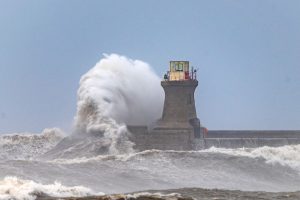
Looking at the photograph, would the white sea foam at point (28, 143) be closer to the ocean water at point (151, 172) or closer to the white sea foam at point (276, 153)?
the ocean water at point (151, 172)

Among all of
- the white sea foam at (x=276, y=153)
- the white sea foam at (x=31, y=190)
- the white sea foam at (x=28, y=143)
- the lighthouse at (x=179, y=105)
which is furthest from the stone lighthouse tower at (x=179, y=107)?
the white sea foam at (x=31, y=190)

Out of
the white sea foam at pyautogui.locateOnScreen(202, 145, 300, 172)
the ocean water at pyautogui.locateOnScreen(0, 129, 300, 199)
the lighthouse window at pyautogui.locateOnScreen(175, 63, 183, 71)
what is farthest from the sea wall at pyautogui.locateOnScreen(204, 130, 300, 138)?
the lighthouse window at pyautogui.locateOnScreen(175, 63, 183, 71)

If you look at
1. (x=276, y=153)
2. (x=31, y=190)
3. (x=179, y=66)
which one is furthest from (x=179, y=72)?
(x=31, y=190)

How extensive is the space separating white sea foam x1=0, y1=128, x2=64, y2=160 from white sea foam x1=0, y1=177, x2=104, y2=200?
12.7 m

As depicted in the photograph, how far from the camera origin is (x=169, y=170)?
2061 cm

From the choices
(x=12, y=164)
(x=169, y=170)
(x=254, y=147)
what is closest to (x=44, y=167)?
(x=12, y=164)

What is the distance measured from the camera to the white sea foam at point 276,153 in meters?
24.3

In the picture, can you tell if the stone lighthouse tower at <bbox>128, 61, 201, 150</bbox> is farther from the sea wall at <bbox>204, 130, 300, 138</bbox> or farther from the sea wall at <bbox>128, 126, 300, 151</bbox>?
the sea wall at <bbox>204, 130, 300, 138</bbox>

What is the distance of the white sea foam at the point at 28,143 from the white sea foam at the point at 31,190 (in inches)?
499

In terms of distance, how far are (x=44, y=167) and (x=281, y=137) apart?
44.5 feet

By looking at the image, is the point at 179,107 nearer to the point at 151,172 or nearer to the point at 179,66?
the point at 179,66

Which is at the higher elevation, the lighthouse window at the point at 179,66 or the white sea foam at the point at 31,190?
the lighthouse window at the point at 179,66

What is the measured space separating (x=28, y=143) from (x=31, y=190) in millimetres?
15893

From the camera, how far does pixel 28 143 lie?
98.3 feet
